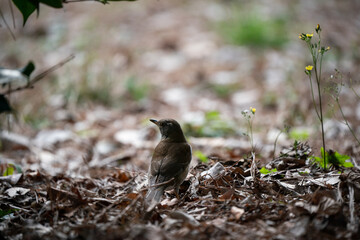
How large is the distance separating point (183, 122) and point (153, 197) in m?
3.90

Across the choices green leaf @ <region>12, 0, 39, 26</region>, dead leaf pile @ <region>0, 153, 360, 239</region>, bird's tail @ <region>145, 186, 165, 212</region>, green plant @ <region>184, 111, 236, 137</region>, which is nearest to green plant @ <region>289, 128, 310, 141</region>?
green plant @ <region>184, 111, 236, 137</region>

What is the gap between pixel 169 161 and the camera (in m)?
3.71

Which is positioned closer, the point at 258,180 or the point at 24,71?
the point at 258,180

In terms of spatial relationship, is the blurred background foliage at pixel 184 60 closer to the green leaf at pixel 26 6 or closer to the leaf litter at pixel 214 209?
the leaf litter at pixel 214 209

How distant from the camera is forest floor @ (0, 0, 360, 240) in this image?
277 cm

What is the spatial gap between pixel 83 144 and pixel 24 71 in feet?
10.1

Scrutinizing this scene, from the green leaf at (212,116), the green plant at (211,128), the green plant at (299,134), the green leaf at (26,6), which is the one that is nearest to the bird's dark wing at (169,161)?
the green leaf at (26,6)

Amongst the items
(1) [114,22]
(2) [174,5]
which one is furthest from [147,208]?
(2) [174,5]

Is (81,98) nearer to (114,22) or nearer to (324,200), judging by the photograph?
(114,22)

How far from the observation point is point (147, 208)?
2.86 metres

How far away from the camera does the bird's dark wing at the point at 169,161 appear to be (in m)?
3.56

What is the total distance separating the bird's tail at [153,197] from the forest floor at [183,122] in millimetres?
59

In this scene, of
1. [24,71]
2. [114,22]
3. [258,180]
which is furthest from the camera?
[114,22]

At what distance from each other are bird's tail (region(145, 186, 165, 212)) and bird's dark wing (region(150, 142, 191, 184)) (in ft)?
0.63
